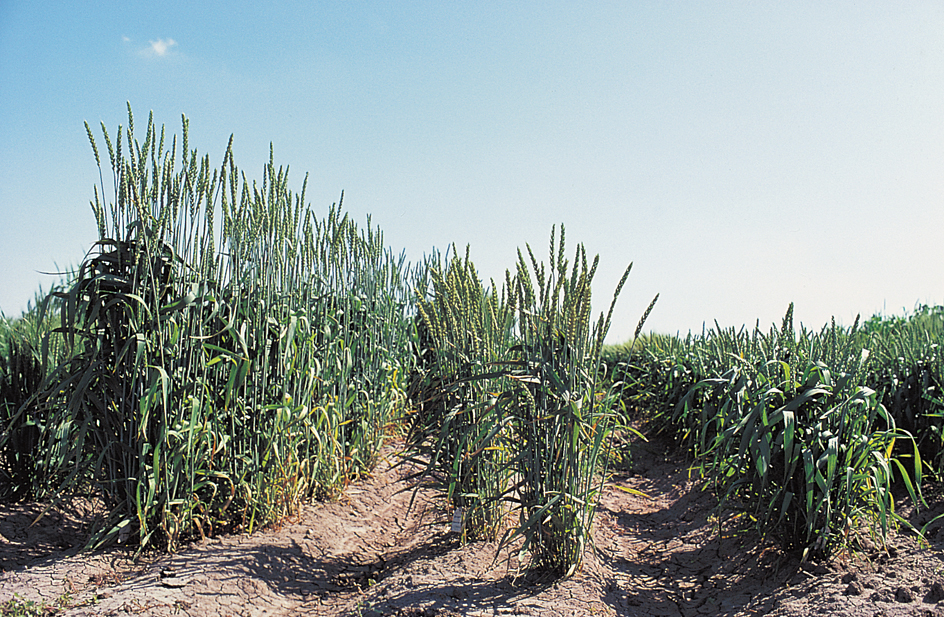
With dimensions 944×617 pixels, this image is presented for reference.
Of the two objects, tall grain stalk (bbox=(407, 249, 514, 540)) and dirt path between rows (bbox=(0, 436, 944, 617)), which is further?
tall grain stalk (bbox=(407, 249, 514, 540))

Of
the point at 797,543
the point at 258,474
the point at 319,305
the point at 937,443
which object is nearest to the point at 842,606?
the point at 797,543

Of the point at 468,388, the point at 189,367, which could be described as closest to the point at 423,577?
the point at 468,388

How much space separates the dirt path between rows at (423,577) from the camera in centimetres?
274

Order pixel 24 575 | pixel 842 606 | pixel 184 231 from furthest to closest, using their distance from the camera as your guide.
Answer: pixel 184 231 < pixel 24 575 < pixel 842 606

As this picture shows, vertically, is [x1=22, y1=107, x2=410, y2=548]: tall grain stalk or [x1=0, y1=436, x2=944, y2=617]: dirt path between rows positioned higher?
[x1=22, y1=107, x2=410, y2=548]: tall grain stalk

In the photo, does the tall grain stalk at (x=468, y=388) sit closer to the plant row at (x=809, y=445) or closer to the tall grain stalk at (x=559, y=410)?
the tall grain stalk at (x=559, y=410)

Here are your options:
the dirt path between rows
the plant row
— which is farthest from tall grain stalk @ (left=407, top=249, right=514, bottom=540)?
the plant row

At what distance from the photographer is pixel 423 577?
119 inches

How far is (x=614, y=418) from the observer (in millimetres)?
2826

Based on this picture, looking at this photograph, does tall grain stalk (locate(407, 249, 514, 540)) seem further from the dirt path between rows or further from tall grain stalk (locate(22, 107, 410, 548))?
tall grain stalk (locate(22, 107, 410, 548))

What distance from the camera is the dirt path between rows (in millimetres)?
2740

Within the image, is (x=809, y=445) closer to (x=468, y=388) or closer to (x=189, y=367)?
(x=468, y=388)

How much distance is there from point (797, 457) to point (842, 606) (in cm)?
62

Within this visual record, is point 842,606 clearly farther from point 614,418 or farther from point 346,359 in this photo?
point 346,359
